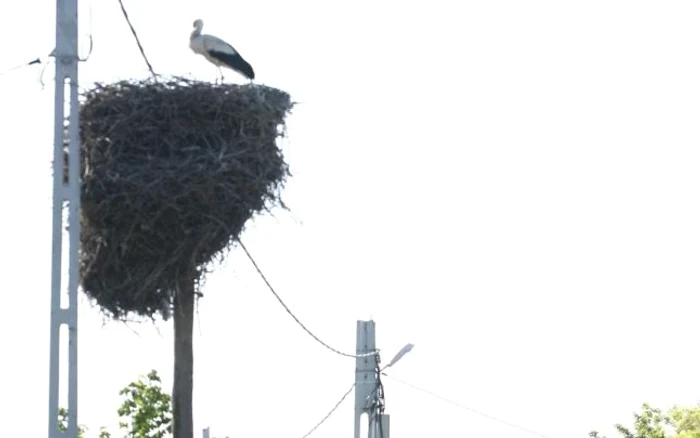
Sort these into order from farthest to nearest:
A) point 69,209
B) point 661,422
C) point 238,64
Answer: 1. point 661,422
2. point 238,64
3. point 69,209

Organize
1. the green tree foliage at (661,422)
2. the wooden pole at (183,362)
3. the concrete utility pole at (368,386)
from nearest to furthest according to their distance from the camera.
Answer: the wooden pole at (183,362) → the concrete utility pole at (368,386) → the green tree foliage at (661,422)

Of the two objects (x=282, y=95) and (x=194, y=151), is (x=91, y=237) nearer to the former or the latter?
(x=194, y=151)

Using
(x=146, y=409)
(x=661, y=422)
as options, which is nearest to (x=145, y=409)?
(x=146, y=409)

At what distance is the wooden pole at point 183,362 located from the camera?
12.8m

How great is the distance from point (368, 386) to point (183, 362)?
10.9 feet

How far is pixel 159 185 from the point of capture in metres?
12.8

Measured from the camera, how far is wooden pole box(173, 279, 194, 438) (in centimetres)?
1278

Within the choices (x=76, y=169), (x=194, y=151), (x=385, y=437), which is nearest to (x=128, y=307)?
(x=194, y=151)

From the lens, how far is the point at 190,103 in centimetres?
1356

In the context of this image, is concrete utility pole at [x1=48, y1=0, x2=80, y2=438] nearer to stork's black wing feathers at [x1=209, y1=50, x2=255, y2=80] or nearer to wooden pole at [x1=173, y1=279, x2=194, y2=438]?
wooden pole at [x1=173, y1=279, x2=194, y2=438]

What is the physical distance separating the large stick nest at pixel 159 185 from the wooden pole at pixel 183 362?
11cm

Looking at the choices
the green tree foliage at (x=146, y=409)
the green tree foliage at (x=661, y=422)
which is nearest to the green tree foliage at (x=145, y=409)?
the green tree foliage at (x=146, y=409)

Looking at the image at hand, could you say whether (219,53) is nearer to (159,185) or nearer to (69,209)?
(159,185)

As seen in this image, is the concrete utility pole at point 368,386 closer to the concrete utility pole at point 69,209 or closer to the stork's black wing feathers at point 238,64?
the stork's black wing feathers at point 238,64
